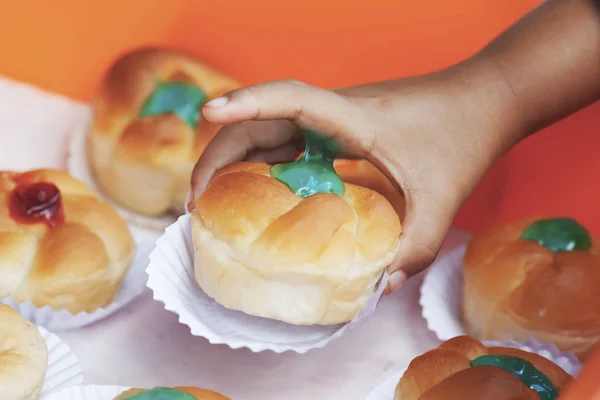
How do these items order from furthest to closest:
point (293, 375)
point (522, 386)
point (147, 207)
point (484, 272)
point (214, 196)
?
point (147, 207)
point (484, 272)
point (293, 375)
point (214, 196)
point (522, 386)

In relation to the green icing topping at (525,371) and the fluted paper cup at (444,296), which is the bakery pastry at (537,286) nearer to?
the fluted paper cup at (444,296)

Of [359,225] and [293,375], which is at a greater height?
[359,225]

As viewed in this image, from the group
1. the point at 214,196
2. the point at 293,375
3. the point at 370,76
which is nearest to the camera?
the point at 214,196

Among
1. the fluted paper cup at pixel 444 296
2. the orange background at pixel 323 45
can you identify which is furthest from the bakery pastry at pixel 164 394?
the orange background at pixel 323 45

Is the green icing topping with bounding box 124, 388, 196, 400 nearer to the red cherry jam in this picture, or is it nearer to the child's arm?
the red cherry jam

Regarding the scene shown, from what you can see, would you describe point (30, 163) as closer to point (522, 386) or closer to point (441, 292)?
point (441, 292)

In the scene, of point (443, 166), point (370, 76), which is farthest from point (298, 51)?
point (443, 166)
